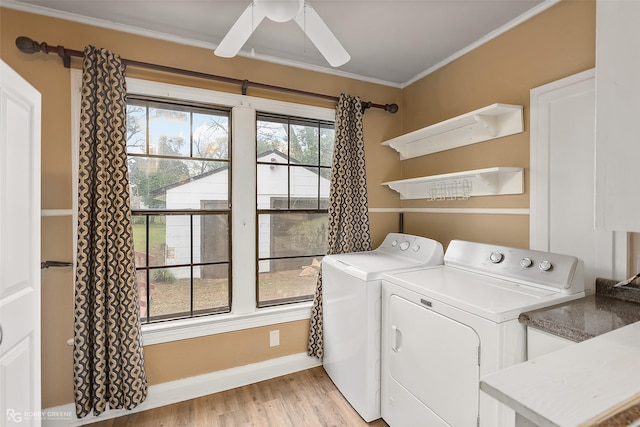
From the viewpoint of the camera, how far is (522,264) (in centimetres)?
158

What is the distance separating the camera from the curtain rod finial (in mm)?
1683

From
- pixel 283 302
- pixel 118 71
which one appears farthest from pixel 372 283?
pixel 118 71

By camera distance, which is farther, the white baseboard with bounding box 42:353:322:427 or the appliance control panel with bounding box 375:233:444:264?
the appliance control panel with bounding box 375:233:444:264

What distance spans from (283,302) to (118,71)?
6.56ft

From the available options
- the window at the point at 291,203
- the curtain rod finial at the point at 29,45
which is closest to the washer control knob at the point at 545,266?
the window at the point at 291,203

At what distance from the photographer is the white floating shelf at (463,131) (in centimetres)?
186

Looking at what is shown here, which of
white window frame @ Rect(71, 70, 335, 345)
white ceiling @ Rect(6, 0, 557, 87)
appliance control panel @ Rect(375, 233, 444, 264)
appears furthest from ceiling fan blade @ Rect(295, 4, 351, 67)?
appliance control panel @ Rect(375, 233, 444, 264)

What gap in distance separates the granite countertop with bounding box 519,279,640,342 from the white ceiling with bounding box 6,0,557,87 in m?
1.64

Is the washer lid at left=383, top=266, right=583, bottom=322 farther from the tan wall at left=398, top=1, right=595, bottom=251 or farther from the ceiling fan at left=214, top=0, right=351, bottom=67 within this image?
the ceiling fan at left=214, top=0, right=351, bottom=67

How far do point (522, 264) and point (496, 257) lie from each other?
0.15m

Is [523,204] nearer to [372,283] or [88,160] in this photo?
[372,283]

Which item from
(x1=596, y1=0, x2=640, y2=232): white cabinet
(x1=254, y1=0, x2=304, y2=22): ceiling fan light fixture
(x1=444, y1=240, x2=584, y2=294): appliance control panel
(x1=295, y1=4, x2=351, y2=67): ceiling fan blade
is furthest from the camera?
(x1=444, y1=240, x2=584, y2=294): appliance control panel

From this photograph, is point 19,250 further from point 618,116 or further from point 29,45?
point 618,116

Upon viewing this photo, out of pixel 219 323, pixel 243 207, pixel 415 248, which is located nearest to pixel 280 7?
pixel 243 207
